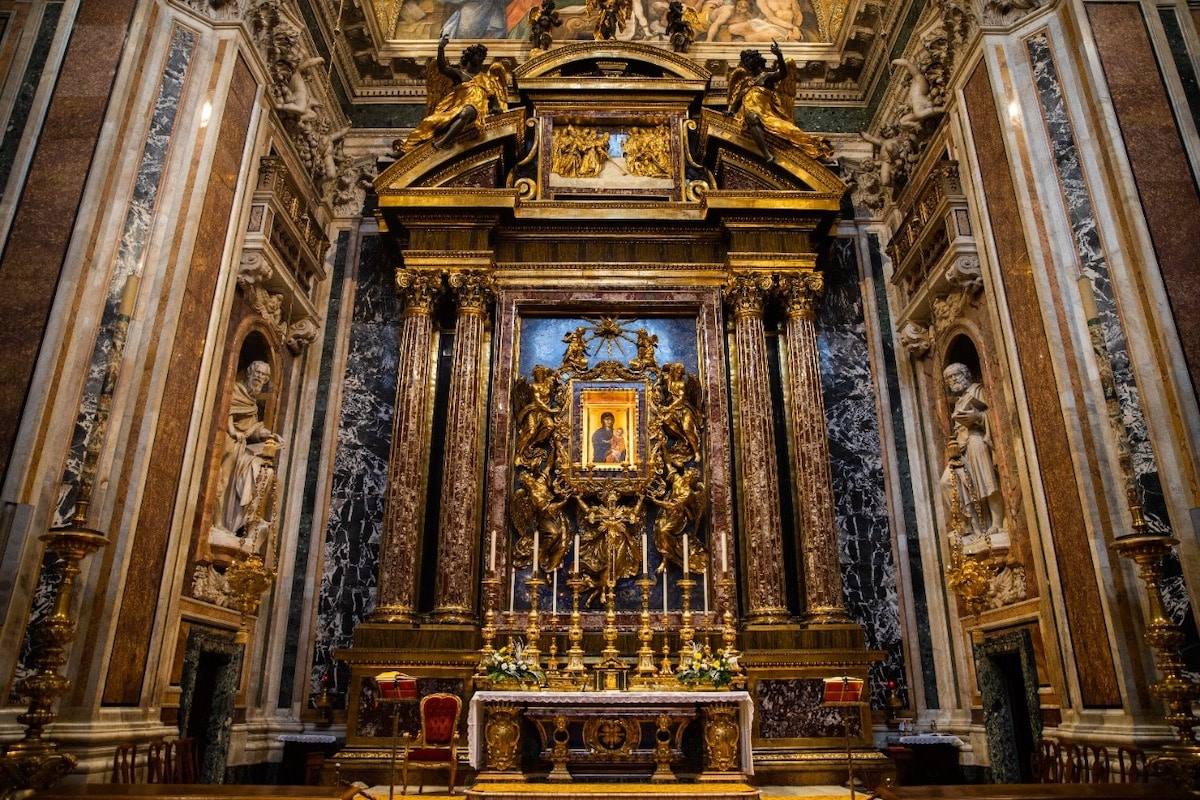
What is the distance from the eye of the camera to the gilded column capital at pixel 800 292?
34.4 feet

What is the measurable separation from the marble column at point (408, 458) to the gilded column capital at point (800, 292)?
4154 mm

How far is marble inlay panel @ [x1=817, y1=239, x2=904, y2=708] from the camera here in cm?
1034

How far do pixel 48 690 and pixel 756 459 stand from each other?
22.8ft

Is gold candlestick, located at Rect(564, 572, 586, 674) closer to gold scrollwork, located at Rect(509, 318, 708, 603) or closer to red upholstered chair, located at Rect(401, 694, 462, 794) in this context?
gold scrollwork, located at Rect(509, 318, 708, 603)

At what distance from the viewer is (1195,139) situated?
23.9 feet

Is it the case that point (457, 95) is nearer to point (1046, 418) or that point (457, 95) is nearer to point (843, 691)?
point (1046, 418)

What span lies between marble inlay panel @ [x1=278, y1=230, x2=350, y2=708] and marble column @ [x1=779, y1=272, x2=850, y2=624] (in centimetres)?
568

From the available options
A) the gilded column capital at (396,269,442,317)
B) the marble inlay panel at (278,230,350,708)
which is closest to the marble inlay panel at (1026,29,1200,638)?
the gilded column capital at (396,269,442,317)

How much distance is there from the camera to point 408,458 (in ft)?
31.7

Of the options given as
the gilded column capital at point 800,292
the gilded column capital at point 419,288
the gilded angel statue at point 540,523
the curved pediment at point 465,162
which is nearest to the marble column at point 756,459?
the gilded column capital at point 800,292

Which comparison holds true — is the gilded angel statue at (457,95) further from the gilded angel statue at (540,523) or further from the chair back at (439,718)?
the chair back at (439,718)

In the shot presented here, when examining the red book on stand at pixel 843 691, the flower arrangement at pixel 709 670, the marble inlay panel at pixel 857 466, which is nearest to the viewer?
the red book on stand at pixel 843 691

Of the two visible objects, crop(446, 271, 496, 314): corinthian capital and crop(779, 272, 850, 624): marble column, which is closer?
crop(779, 272, 850, 624): marble column

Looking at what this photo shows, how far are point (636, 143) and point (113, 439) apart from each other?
7295 mm
